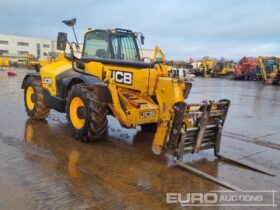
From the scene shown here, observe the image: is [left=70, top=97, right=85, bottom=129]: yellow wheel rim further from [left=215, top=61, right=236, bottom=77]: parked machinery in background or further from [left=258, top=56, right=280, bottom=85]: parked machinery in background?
[left=215, top=61, right=236, bottom=77]: parked machinery in background

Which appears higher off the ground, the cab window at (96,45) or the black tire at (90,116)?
the cab window at (96,45)

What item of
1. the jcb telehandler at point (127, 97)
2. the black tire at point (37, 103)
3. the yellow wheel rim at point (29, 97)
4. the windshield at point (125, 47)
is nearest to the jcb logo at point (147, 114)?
the jcb telehandler at point (127, 97)

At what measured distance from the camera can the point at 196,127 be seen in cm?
521

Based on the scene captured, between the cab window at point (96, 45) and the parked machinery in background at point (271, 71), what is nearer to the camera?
the cab window at point (96, 45)

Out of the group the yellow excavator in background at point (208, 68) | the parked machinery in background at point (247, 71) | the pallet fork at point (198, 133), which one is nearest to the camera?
the pallet fork at point (198, 133)

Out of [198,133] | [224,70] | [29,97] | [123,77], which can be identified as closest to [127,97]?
[123,77]

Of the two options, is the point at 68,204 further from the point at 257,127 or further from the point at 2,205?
the point at 257,127

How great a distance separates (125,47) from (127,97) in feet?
Answer: 5.11

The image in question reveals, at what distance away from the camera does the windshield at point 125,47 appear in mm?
6680

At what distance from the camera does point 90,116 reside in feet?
18.9

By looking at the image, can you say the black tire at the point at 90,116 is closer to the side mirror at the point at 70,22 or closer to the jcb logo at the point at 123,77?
the jcb logo at the point at 123,77

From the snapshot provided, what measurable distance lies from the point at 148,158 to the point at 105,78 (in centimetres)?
181

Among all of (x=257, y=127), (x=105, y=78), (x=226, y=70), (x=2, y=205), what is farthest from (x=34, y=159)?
(x=226, y=70)

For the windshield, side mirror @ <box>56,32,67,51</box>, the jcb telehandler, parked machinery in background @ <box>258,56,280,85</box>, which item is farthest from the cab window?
parked machinery in background @ <box>258,56,280,85</box>
